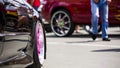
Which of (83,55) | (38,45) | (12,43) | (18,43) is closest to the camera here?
(12,43)

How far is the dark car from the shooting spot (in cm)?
521

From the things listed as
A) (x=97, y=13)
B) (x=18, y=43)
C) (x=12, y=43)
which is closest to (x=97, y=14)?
(x=97, y=13)

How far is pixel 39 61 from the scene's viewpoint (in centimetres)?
647

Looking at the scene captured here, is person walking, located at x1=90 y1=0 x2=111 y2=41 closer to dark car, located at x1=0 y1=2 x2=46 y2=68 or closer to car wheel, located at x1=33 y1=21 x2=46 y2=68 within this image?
car wheel, located at x1=33 y1=21 x2=46 y2=68

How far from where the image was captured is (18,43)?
18.3 feet

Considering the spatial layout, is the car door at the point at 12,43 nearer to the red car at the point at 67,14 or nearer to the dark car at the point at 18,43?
the dark car at the point at 18,43

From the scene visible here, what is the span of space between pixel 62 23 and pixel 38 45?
6.49 m

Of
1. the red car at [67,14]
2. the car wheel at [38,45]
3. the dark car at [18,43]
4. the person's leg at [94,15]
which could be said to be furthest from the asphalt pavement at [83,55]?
the red car at [67,14]

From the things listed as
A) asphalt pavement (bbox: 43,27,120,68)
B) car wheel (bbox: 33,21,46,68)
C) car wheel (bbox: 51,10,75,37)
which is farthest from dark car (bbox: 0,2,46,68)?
car wheel (bbox: 51,10,75,37)

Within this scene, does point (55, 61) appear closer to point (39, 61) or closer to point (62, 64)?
point (62, 64)

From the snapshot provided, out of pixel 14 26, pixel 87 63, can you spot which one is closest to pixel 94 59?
pixel 87 63

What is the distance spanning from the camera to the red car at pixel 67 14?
1275 cm

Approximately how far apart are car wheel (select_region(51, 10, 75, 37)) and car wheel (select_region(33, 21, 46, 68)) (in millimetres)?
5950

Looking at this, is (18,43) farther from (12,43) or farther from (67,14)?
(67,14)
